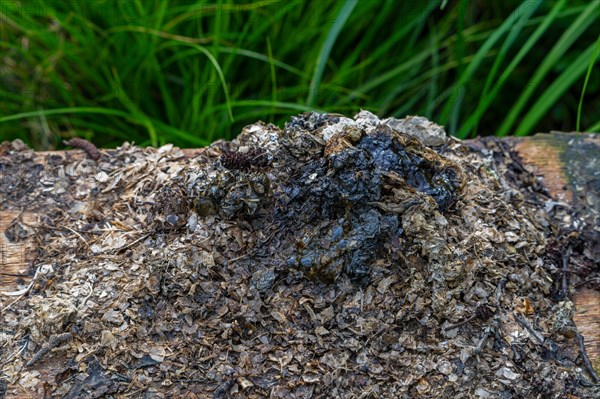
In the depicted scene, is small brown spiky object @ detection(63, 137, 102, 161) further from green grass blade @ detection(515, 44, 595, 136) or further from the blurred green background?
green grass blade @ detection(515, 44, 595, 136)

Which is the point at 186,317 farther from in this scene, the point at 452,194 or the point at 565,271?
the point at 565,271

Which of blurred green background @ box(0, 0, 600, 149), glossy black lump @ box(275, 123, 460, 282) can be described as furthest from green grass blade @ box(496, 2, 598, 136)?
glossy black lump @ box(275, 123, 460, 282)

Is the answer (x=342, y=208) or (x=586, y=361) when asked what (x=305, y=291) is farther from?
(x=586, y=361)

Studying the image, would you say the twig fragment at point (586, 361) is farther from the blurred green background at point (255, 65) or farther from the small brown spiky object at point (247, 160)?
the blurred green background at point (255, 65)

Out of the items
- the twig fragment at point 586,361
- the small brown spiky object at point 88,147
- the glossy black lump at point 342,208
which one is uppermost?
the glossy black lump at point 342,208

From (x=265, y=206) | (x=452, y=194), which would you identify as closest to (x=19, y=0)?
(x=265, y=206)

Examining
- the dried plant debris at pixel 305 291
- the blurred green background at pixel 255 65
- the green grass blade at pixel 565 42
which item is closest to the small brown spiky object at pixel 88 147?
the dried plant debris at pixel 305 291

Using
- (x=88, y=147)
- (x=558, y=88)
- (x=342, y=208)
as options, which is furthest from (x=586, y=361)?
(x=88, y=147)
